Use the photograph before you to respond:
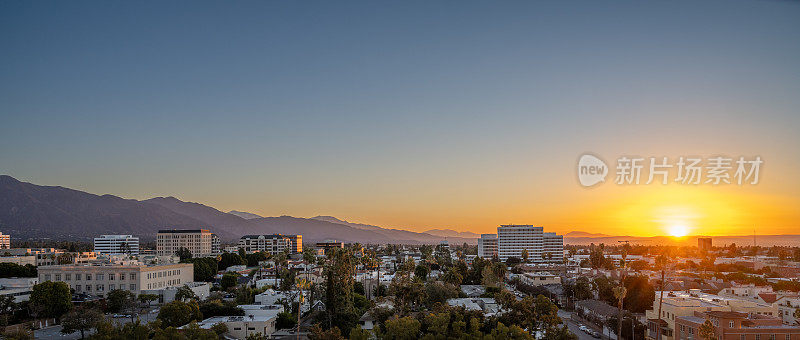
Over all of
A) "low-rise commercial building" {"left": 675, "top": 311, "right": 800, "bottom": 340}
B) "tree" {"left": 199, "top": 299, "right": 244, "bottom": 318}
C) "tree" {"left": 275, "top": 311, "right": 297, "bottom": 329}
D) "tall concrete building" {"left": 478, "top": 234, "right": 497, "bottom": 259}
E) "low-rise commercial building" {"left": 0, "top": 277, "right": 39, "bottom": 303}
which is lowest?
"tall concrete building" {"left": 478, "top": 234, "right": 497, "bottom": 259}

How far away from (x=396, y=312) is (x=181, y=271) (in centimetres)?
1674

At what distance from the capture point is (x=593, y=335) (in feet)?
69.2

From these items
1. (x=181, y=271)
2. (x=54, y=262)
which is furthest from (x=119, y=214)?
(x=181, y=271)

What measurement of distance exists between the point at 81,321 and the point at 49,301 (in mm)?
4741

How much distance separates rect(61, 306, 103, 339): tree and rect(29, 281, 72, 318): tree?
4.04m

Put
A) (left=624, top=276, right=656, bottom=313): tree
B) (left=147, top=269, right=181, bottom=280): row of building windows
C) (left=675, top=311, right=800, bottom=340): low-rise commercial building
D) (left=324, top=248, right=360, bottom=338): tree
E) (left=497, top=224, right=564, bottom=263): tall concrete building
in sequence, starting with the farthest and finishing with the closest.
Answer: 1. (left=497, top=224, right=564, bottom=263): tall concrete building
2. (left=147, top=269, right=181, bottom=280): row of building windows
3. (left=624, top=276, right=656, bottom=313): tree
4. (left=324, top=248, right=360, bottom=338): tree
5. (left=675, top=311, right=800, bottom=340): low-rise commercial building

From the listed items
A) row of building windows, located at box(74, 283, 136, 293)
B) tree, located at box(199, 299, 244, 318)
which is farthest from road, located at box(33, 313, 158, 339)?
row of building windows, located at box(74, 283, 136, 293)

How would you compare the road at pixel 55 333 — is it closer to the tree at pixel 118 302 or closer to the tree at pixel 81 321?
the tree at pixel 81 321

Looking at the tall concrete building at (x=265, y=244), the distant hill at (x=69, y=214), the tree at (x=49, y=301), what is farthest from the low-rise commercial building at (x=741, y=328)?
the distant hill at (x=69, y=214)

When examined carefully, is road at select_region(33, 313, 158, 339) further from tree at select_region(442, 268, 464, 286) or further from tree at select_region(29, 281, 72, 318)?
tree at select_region(442, 268, 464, 286)

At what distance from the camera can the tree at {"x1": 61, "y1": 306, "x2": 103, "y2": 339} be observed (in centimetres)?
1853

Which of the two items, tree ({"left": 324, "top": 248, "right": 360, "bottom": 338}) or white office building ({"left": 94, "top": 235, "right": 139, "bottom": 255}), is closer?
tree ({"left": 324, "top": 248, "right": 360, "bottom": 338})

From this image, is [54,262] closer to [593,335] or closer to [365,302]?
[365,302]

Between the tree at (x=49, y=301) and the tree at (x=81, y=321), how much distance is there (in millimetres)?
4039
